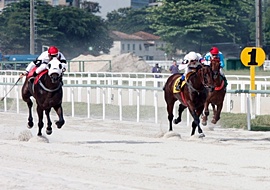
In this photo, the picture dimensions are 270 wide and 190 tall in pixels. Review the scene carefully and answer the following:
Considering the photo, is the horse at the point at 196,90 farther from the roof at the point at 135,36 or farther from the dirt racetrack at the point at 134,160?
the roof at the point at 135,36

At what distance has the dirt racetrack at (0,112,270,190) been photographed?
867 centimetres

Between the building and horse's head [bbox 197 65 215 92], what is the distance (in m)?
73.4

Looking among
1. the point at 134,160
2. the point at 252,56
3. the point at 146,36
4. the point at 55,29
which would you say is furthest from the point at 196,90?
the point at 146,36

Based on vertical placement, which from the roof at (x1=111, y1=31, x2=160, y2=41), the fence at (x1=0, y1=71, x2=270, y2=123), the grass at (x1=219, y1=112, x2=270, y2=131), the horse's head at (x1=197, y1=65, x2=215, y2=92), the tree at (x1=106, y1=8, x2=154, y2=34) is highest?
the tree at (x1=106, y1=8, x2=154, y2=34)

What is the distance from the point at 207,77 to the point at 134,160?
3387 mm

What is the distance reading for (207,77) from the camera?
542 inches

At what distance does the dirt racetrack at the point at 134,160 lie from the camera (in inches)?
341

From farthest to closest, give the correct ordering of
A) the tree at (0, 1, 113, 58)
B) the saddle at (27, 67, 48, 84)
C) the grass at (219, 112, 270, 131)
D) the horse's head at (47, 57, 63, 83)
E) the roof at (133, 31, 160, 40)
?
the roof at (133, 31, 160, 40) → the tree at (0, 1, 113, 58) → the grass at (219, 112, 270, 131) → the saddle at (27, 67, 48, 84) → the horse's head at (47, 57, 63, 83)

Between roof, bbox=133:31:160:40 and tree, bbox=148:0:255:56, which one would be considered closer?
tree, bbox=148:0:255:56

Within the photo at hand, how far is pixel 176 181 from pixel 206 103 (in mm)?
6558

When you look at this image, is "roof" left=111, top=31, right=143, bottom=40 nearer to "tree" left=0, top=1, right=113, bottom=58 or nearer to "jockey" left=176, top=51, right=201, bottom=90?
"tree" left=0, top=1, right=113, bottom=58

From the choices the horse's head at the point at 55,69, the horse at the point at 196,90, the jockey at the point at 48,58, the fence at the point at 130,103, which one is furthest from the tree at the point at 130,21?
the horse's head at the point at 55,69

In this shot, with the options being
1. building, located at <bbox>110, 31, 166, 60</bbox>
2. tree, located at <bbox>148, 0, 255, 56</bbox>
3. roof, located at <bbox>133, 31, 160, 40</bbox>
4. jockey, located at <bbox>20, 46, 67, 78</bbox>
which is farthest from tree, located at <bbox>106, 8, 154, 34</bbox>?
jockey, located at <bbox>20, 46, 67, 78</bbox>

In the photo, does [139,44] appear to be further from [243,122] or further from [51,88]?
[51,88]
